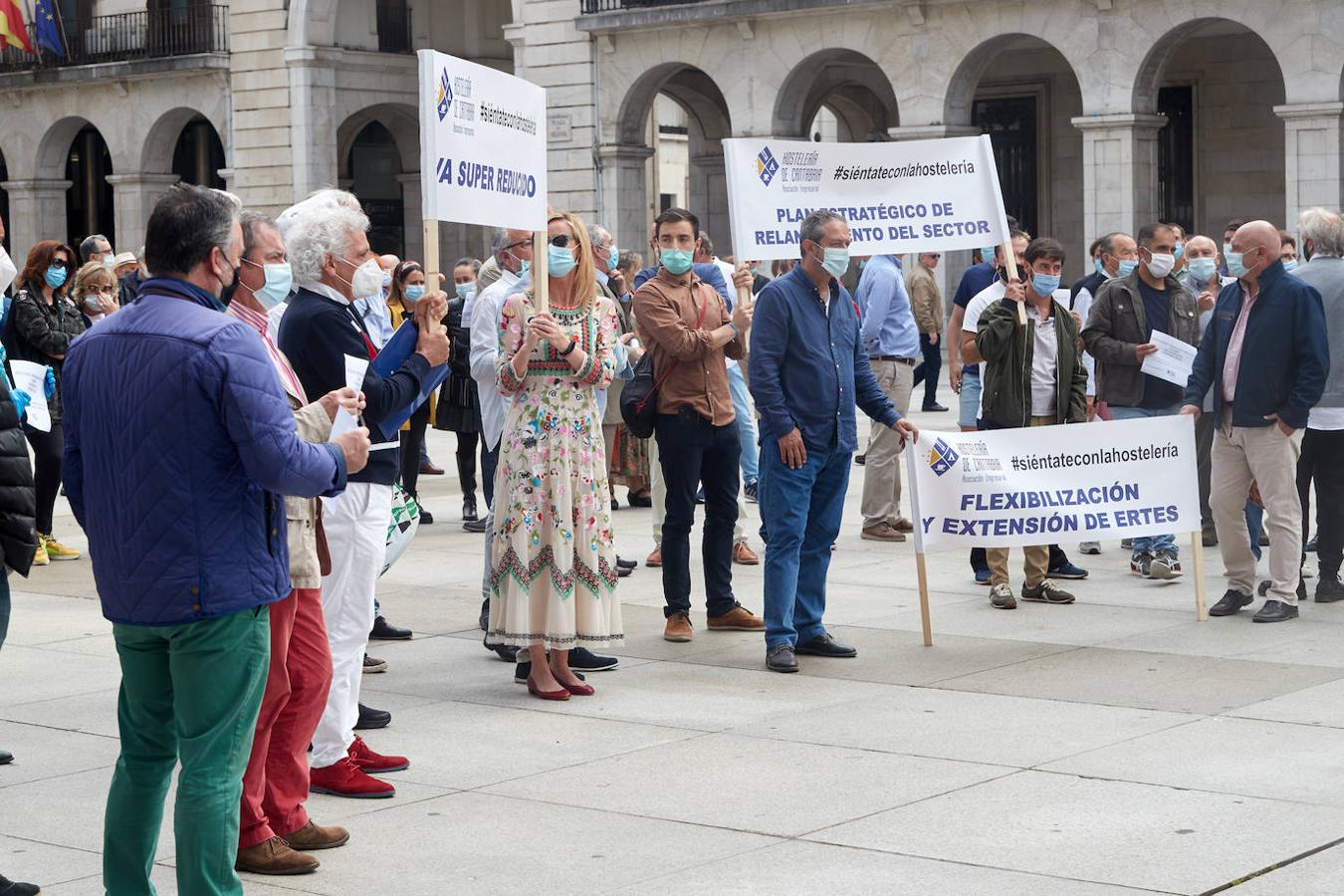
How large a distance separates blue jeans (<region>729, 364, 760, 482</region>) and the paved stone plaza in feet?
9.33

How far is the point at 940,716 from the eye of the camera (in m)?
7.21

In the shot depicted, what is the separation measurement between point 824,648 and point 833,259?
1.68 meters

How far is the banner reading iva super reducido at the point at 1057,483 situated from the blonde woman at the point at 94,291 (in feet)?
21.2

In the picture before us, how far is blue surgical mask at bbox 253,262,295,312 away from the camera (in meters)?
5.52

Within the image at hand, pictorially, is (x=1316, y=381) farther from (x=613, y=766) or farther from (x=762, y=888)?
(x=762, y=888)

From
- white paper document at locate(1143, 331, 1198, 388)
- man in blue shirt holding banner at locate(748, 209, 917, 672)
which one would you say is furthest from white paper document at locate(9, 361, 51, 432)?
white paper document at locate(1143, 331, 1198, 388)

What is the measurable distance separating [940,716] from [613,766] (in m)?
1.38

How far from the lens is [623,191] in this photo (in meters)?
31.4

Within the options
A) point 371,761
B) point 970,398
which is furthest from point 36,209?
point 371,761

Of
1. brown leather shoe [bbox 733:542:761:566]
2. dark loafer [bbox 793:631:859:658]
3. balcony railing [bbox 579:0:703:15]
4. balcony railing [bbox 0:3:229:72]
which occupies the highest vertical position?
balcony railing [bbox 0:3:229:72]

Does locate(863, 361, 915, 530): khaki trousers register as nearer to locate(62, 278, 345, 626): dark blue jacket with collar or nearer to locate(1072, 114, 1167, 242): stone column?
locate(62, 278, 345, 626): dark blue jacket with collar

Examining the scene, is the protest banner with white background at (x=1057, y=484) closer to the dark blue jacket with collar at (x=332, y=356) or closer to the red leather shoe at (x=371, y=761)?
the red leather shoe at (x=371, y=761)

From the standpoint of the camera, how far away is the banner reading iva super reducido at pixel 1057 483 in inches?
354

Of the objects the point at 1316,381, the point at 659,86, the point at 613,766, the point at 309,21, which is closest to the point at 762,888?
the point at 613,766
